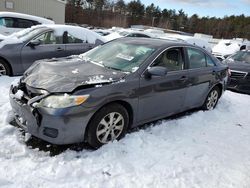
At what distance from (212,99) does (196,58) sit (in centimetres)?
113

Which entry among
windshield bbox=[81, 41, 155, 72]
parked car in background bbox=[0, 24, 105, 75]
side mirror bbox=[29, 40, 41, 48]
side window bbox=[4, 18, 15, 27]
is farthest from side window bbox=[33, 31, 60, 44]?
side window bbox=[4, 18, 15, 27]

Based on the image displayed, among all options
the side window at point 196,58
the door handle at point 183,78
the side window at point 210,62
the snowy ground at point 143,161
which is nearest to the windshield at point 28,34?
the snowy ground at point 143,161

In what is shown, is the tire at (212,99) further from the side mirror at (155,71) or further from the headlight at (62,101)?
the headlight at (62,101)

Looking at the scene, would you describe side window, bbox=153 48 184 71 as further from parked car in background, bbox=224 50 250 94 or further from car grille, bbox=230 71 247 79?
car grille, bbox=230 71 247 79

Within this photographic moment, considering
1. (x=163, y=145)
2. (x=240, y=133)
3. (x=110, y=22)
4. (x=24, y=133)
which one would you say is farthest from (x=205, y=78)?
(x=110, y=22)

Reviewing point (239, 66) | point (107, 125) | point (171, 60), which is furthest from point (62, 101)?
point (239, 66)

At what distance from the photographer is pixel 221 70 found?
19.8 ft

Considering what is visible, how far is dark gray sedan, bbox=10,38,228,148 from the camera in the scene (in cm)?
342

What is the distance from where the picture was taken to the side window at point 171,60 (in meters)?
4.49

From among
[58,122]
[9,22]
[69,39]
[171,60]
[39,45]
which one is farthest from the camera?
[9,22]

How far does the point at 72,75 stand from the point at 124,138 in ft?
3.92

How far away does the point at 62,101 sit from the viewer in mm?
3387

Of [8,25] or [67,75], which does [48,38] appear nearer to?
[67,75]

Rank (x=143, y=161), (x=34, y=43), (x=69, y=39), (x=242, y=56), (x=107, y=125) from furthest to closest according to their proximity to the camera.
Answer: (x=242, y=56), (x=69, y=39), (x=34, y=43), (x=107, y=125), (x=143, y=161)
